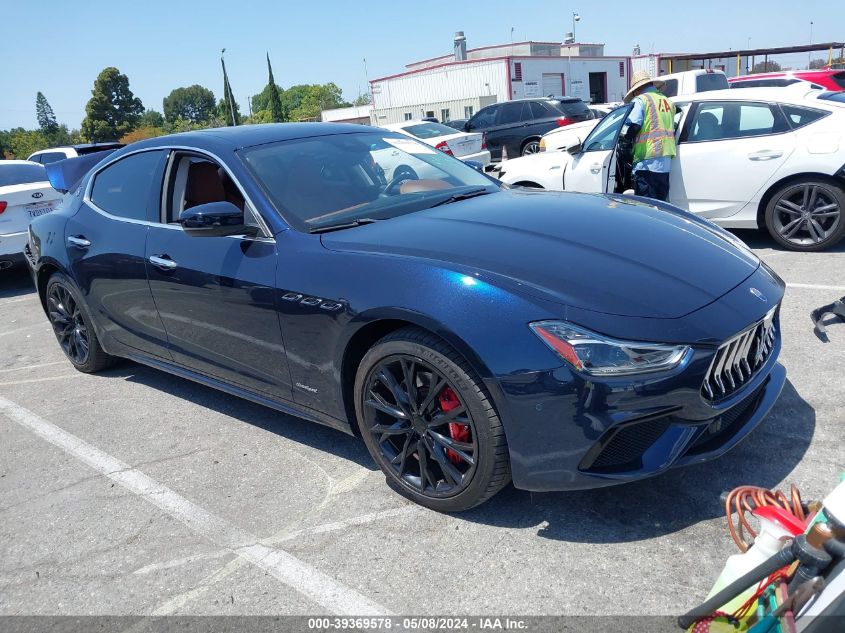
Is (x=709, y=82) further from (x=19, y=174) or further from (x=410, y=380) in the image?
(x=410, y=380)

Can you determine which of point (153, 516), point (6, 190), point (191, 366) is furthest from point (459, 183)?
point (6, 190)

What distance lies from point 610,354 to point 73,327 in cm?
420

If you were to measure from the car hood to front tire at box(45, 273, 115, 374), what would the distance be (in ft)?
8.44

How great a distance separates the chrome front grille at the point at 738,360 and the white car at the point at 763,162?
3813 millimetres

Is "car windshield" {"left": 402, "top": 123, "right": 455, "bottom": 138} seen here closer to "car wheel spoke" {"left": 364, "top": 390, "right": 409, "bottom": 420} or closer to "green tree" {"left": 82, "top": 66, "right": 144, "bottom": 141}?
"car wheel spoke" {"left": 364, "top": 390, "right": 409, "bottom": 420}

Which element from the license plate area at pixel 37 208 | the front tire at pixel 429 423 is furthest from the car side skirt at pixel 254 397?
the license plate area at pixel 37 208

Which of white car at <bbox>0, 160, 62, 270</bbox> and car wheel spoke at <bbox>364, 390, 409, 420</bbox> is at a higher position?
white car at <bbox>0, 160, 62, 270</bbox>

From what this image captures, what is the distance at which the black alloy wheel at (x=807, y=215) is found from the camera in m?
6.04

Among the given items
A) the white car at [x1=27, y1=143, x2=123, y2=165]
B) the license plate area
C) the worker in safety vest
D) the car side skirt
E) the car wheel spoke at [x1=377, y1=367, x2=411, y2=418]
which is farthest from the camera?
the white car at [x1=27, y1=143, x2=123, y2=165]

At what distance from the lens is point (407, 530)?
2.84 meters

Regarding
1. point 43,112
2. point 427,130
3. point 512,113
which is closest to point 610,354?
point 427,130

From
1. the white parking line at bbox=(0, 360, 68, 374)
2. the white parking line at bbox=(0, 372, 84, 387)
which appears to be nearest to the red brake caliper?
the white parking line at bbox=(0, 372, 84, 387)

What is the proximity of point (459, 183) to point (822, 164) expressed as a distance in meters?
3.75

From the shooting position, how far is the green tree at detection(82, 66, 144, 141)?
75250 millimetres
